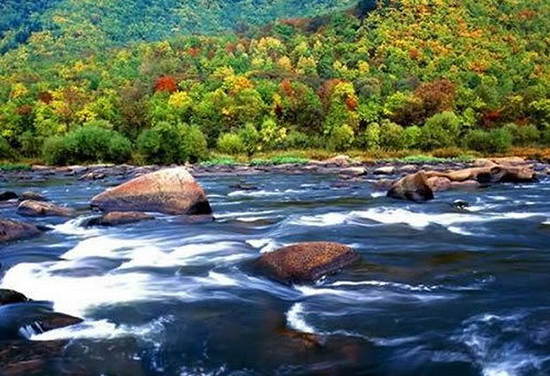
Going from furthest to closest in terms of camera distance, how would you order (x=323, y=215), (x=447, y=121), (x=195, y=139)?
(x=447, y=121) → (x=195, y=139) → (x=323, y=215)

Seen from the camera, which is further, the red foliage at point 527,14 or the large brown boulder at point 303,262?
the red foliage at point 527,14

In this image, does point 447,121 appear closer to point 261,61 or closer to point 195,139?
point 195,139

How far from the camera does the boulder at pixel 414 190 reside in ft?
71.3

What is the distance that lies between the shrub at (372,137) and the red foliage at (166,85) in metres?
37.2

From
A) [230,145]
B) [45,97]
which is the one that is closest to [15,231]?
[230,145]

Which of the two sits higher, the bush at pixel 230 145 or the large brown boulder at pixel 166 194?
the large brown boulder at pixel 166 194

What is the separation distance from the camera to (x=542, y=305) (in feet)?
29.0

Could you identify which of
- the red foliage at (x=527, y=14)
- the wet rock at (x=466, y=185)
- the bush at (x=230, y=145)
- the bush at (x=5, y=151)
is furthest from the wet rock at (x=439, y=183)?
the red foliage at (x=527, y=14)

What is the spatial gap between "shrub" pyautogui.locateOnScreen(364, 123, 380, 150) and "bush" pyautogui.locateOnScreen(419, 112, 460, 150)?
520 centimetres

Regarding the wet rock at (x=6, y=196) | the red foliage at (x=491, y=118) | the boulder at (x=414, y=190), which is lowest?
the red foliage at (x=491, y=118)

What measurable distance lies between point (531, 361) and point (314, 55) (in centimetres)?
12638

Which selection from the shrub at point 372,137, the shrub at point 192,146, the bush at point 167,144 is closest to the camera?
the bush at point 167,144

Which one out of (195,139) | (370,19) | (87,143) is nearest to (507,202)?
(195,139)

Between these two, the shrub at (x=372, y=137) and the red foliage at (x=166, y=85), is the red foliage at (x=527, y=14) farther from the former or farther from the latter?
the red foliage at (x=166, y=85)
